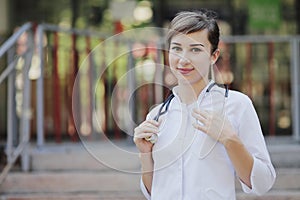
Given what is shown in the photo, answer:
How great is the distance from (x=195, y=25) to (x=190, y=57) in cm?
11

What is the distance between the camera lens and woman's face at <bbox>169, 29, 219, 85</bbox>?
1.95 meters

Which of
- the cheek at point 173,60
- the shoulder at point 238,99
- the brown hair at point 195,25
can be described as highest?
the brown hair at point 195,25

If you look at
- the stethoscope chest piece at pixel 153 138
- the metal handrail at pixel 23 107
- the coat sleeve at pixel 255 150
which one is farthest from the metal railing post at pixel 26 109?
the coat sleeve at pixel 255 150

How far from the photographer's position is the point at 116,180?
452 cm

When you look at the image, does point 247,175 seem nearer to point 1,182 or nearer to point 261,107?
point 1,182

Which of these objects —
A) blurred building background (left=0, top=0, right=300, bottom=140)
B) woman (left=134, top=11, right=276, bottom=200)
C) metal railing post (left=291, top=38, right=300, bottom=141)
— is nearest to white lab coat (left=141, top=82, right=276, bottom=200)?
woman (left=134, top=11, right=276, bottom=200)

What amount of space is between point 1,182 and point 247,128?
2.91 metres

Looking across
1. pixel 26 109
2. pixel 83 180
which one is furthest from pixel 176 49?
pixel 26 109

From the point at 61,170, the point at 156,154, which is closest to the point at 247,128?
the point at 156,154

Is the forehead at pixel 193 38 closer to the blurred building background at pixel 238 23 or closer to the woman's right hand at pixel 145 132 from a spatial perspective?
the woman's right hand at pixel 145 132

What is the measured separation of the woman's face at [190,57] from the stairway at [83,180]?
2249 mm

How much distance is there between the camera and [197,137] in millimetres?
1963

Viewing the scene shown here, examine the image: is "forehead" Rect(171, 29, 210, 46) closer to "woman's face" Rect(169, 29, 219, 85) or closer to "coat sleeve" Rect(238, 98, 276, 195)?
"woman's face" Rect(169, 29, 219, 85)

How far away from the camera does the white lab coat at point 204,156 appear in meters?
1.95
